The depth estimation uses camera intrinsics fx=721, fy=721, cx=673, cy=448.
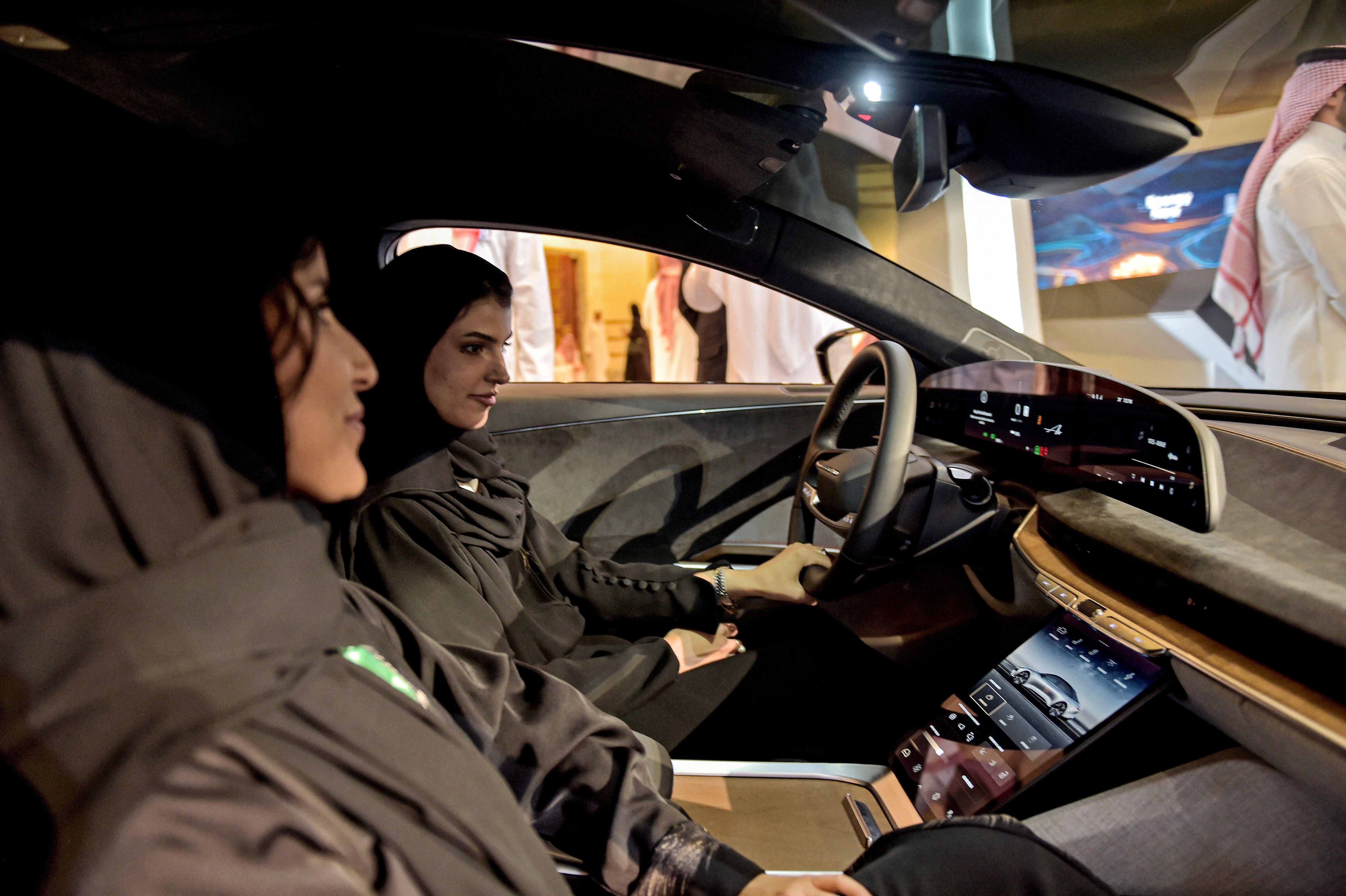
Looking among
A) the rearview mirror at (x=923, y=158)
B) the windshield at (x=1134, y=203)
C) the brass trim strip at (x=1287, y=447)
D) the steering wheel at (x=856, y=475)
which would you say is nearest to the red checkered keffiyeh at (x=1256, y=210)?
the windshield at (x=1134, y=203)

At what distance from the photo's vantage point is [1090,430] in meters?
1.25

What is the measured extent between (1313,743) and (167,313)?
3.69 feet

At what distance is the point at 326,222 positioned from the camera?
A: 4.09 feet

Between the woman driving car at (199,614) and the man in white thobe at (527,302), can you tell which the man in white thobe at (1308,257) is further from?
the man in white thobe at (527,302)

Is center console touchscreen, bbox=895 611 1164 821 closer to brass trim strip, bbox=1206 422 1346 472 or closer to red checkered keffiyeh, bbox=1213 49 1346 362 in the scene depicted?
brass trim strip, bbox=1206 422 1346 472

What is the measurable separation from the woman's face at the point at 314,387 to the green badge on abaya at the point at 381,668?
13 centimetres

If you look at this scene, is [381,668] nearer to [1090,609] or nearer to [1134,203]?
[1090,609]

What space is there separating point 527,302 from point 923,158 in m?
2.98

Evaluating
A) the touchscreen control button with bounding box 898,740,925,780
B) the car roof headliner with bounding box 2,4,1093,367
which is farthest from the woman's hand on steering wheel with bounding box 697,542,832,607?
the car roof headliner with bounding box 2,4,1093,367

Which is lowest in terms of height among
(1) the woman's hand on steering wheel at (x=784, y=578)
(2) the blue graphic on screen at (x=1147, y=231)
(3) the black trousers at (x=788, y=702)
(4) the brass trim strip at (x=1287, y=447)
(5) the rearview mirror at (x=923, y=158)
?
(3) the black trousers at (x=788, y=702)

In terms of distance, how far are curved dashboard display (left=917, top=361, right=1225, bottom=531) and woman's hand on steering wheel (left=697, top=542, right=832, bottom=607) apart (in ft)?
1.53

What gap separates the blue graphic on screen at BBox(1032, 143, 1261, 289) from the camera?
2.65 metres

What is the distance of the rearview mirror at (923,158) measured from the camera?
1.04 m

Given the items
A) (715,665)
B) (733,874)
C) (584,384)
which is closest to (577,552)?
(715,665)
